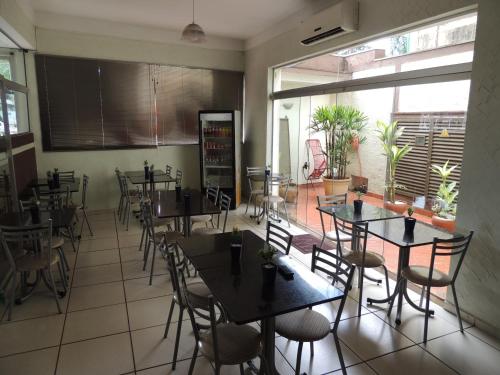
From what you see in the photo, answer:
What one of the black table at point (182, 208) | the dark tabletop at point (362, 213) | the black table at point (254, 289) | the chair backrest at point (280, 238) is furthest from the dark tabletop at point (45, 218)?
the dark tabletop at point (362, 213)

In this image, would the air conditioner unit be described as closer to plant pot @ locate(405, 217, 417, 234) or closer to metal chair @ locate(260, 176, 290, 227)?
metal chair @ locate(260, 176, 290, 227)

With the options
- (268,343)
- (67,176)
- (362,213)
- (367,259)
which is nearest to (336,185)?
(362,213)

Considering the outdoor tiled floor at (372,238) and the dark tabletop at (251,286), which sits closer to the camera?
the dark tabletop at (251,286)

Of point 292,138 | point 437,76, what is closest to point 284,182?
point 292,138

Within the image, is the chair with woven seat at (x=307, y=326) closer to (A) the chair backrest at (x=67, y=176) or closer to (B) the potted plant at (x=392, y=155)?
(B) the potted plant at (x=392, y=155)

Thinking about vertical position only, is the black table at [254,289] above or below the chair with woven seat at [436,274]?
above

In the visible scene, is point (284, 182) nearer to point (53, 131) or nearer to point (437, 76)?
point (437, 76)

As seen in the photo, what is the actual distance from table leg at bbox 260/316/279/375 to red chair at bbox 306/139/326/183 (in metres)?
3.25

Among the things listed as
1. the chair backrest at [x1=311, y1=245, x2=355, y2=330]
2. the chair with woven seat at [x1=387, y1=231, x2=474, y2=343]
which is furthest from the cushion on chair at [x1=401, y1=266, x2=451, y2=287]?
the chair backrest at [x1=311, y1=245, x2=355, y2=330]

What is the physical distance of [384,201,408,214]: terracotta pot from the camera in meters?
3.80

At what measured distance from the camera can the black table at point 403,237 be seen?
273 cm

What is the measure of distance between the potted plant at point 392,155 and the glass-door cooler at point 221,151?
2949 mm

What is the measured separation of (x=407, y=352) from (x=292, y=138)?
3759mm

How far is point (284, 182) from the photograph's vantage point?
581 cm
